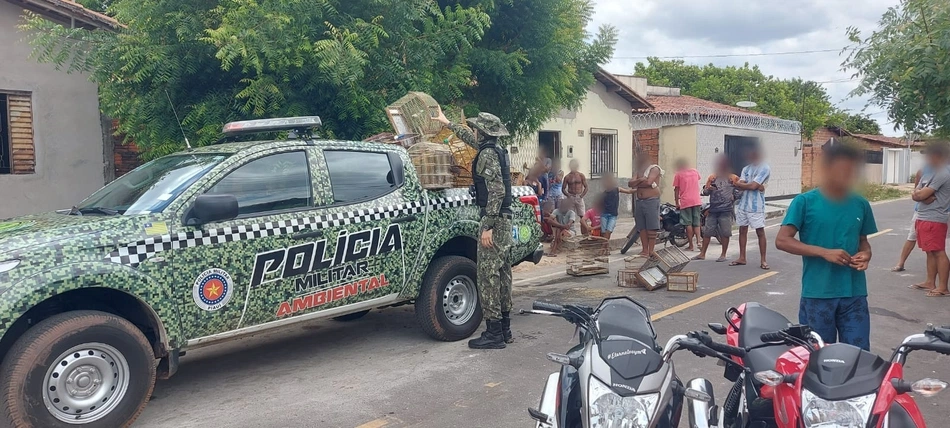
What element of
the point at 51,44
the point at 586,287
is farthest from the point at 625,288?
the point at 51,44

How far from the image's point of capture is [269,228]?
502cm

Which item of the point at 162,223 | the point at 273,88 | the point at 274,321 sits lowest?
the point at 274,321

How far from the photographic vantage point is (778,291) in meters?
8.62

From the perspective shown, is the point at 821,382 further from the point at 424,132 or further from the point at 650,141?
the point at 650,141

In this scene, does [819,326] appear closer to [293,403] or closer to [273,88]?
[293,403]

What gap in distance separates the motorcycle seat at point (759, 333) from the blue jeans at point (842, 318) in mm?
875

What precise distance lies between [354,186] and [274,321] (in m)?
1.31

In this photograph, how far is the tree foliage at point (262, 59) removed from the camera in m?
7.40

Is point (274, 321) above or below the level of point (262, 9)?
below

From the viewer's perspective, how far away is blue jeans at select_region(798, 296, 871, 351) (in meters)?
4.14

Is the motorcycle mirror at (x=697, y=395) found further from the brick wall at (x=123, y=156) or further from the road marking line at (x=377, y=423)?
the brick wall at (x=123, y=156)

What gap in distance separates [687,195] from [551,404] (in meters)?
9.64

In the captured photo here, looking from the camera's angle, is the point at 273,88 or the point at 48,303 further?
the point at 273,88

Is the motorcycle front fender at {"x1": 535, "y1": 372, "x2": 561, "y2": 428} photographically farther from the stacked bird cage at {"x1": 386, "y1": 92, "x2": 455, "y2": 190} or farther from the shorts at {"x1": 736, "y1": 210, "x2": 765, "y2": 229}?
the shorts at {"x1": 736, "y1": 210, "x2": 765, "y2": 229}
